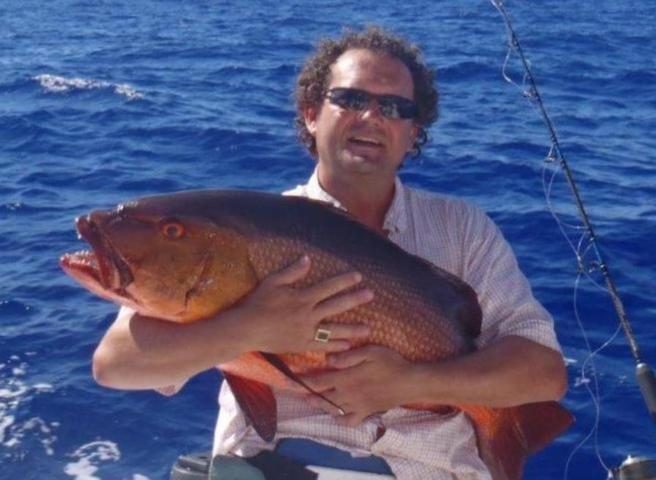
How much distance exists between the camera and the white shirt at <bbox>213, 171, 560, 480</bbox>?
345cm

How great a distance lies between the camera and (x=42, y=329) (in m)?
7.14

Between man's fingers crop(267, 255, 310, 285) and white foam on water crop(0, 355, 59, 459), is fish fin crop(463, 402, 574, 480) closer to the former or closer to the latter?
man's fingers crop(267, 255, 310, 285)

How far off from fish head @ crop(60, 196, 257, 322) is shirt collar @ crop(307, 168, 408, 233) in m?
0.72

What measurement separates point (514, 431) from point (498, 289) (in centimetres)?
44

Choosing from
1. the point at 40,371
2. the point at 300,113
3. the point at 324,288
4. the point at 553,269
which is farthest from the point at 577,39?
the point at 324,288

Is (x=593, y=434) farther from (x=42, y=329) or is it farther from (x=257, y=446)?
(x=42, y=329)

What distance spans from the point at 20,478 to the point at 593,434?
9.30 ft

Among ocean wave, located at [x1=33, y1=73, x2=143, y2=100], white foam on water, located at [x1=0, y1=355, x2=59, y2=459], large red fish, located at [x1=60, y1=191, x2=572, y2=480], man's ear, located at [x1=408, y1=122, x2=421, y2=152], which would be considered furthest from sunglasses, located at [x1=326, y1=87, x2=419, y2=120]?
ocean wave, located at [x1=33, y1=73, x2=143, y2=100]

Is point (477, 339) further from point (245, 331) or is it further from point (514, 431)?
point (245, 331)

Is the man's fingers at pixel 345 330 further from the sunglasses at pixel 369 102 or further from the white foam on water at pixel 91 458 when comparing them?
the white foam on water at pixel 91 458

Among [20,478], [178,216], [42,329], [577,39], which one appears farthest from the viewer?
[577,39]

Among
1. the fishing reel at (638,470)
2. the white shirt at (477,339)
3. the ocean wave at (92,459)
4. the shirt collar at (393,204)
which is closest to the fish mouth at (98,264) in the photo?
the white shirt at (477,339)

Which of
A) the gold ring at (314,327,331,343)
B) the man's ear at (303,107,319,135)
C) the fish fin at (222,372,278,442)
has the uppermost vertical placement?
the man's ear at (303,107,319,135)

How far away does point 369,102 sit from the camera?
3.52 meters
